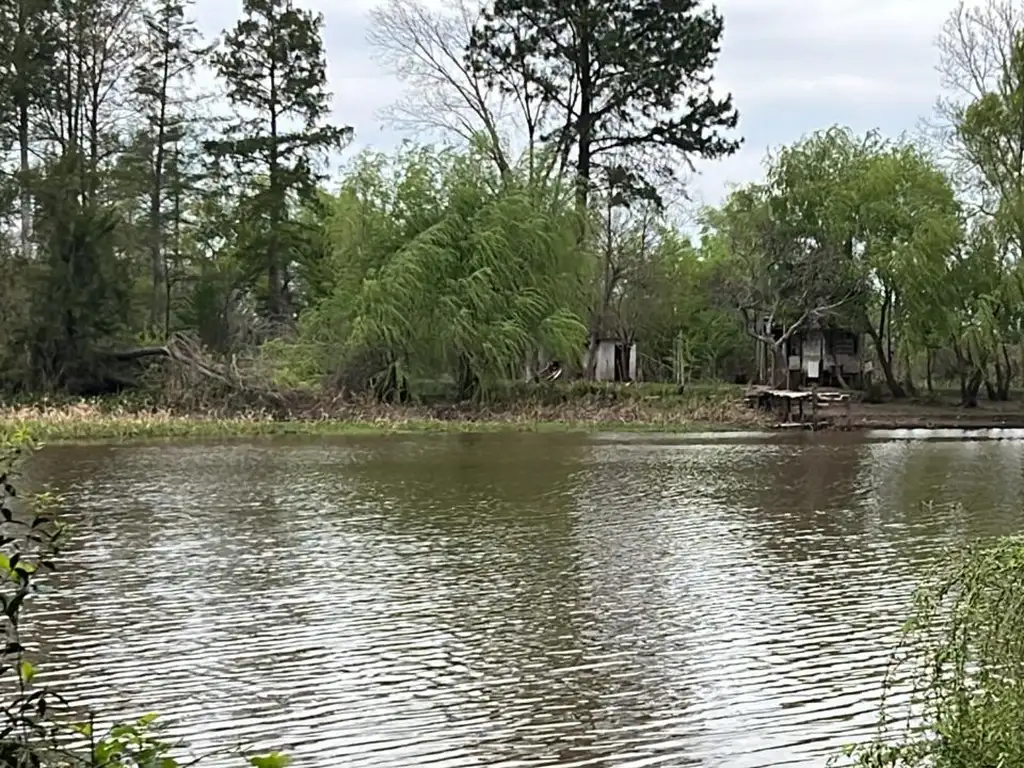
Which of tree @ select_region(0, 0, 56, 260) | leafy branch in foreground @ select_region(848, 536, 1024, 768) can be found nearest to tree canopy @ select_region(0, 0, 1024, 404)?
tree @ select_region(0, 0, 56, 260)

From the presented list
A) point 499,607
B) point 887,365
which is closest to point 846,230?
point 887,365

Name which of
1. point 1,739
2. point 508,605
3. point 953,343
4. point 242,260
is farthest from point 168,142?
point 1,739

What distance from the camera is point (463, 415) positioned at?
30625mm

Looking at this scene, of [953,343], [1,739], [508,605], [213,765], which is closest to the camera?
[1,739]

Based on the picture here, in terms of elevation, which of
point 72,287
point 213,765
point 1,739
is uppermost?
point 72,287

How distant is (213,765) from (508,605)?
3.95 m

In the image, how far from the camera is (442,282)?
1228 inches

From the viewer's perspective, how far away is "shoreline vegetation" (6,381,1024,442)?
26.6m

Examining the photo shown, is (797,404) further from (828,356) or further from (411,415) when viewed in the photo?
(411,415)

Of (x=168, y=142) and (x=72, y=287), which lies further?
(x=168, y=142)

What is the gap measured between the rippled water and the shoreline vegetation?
7.00 metres

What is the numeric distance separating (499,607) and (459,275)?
22.1 m

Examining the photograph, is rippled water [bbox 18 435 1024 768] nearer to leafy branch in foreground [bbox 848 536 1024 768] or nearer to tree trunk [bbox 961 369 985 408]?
leafy branch in foreground [bbox 848 536 1024 768]

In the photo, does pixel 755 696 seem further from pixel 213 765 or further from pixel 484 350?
pixel 484 350
